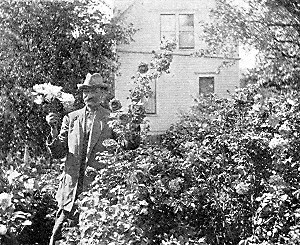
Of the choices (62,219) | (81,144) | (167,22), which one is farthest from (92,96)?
(167,22)

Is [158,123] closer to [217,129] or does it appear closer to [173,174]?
[217,129]

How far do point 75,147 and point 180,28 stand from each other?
50.3ft

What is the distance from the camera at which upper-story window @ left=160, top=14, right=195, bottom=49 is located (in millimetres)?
19781

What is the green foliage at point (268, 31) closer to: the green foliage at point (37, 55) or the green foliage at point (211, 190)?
the green foliage at point (37, 55)

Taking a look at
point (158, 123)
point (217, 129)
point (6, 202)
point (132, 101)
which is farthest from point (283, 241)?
point (158, 123)

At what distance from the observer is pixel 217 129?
5875mm

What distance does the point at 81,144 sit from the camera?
491 cm

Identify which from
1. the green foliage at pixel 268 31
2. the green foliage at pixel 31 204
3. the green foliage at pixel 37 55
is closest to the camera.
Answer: the green foliage at pixel 31 204

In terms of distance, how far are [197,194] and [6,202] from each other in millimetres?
1736

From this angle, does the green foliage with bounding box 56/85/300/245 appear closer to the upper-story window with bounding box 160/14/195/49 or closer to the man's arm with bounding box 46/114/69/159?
the man's arm with bounding box 46/114/69/159

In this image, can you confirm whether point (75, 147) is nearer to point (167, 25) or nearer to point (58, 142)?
point (58, 142)

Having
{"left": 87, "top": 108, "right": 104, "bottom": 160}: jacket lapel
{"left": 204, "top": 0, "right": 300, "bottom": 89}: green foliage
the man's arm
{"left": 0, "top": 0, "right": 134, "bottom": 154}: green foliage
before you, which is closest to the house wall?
{"left": 204, "top": 0, "right": 300, "bottom": 89}: green foliage

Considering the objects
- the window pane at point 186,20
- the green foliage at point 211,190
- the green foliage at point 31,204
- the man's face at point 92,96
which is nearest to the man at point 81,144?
the man's face at point 92,96

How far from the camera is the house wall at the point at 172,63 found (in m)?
19.5
